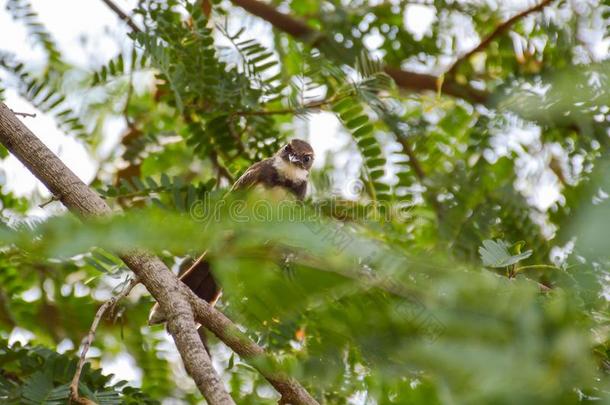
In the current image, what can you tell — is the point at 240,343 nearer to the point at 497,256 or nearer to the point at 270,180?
the point at 497,256

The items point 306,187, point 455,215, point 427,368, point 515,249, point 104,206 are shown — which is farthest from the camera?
point 306,187

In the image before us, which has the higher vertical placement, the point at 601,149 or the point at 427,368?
the point at 427,368

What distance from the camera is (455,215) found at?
4.02 m

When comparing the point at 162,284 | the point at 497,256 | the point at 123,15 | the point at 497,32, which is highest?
the point at 123,15

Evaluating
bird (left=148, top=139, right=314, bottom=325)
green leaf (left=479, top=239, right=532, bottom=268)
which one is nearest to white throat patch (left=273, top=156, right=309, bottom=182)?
bird (left=148, top=139, right=314, bottom=325)

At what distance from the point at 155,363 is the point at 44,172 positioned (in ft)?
5.06

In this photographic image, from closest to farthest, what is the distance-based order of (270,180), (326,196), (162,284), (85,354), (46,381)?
(85,354), (162,284), (46,381), (326,196), (270,180)

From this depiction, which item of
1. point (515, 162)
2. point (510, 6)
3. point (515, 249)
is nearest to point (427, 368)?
point (515, 249)

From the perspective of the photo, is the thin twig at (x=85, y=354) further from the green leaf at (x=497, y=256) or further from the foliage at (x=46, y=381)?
the green leaf at (x=497, y=256)

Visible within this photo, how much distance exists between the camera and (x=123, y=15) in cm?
400

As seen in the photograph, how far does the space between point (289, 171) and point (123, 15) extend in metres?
1.41

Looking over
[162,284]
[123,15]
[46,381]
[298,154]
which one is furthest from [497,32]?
[46,381]

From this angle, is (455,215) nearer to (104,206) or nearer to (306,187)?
(306,187)

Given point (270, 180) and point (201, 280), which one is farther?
point (270, 180)
